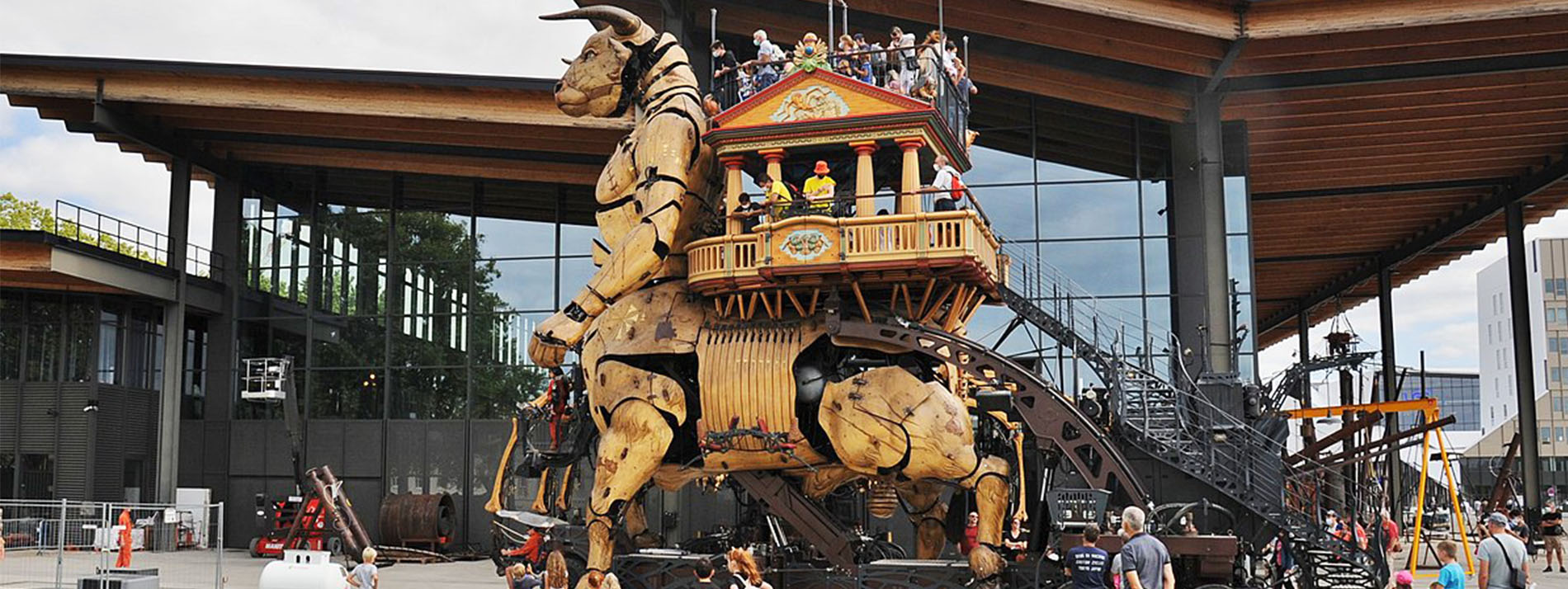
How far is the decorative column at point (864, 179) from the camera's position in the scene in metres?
19.6

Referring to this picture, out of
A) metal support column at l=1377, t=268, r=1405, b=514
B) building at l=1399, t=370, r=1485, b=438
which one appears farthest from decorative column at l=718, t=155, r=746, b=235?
building at l=1399, t=370, r=1485, b=438

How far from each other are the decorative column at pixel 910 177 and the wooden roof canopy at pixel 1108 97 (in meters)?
7.81

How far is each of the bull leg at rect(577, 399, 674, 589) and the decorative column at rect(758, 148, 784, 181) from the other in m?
3.55

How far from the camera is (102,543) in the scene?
83.8 feet

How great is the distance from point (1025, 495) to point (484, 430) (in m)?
17.8

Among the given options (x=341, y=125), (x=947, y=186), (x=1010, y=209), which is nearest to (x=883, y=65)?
(x=947, y=186)

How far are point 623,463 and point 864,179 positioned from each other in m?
5.00

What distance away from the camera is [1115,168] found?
3027 cm

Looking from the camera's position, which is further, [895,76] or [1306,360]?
[1306,360]

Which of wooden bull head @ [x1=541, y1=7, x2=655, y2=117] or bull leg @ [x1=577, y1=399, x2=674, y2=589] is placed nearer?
bull leg @ [x1=577, y1=399, x2=674, y2=589]

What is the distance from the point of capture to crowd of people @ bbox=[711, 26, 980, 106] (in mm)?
20656

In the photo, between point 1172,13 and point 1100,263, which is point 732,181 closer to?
point 1172,13

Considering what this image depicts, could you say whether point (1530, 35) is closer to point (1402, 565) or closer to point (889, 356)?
point (1402, 565)

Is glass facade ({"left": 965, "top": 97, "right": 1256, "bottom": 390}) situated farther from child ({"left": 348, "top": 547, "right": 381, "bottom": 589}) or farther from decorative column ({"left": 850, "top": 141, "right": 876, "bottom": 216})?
child ({"left": 348, "top": 547, "right": 381, "bottom": 589})
